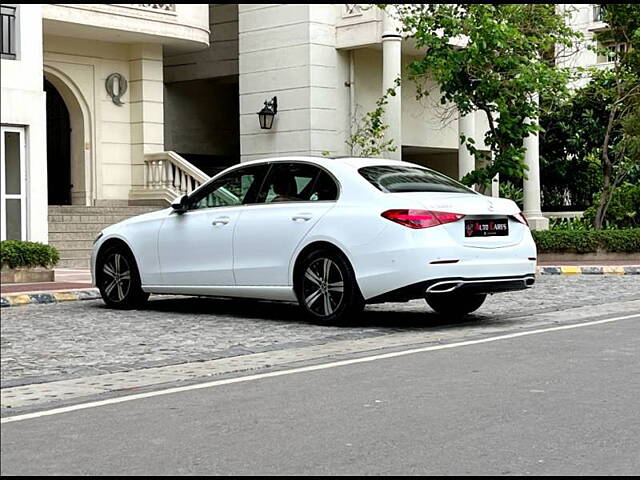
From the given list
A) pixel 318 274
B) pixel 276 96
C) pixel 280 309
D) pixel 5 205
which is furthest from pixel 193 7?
pixel 318 274

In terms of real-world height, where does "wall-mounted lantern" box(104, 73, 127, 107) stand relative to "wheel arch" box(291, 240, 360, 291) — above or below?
above

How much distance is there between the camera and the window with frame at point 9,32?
17734 millimetres

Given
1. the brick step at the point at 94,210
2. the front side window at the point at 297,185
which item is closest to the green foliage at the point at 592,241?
the brick step at the point at 94,210

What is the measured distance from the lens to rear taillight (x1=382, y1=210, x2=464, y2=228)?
10.1 meters

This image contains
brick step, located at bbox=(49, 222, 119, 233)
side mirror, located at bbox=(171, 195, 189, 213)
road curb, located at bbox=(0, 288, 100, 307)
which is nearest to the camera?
side mirror, located at bbox=(171, 195, 189, 213)

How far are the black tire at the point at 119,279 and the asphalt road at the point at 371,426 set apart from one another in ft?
14.2

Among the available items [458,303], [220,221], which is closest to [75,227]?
[220,221]

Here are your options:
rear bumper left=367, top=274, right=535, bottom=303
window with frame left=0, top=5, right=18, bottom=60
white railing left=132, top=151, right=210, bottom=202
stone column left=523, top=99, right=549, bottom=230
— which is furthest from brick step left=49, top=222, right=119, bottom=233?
rear bumper left=367, top=274, right=535, bottom=303

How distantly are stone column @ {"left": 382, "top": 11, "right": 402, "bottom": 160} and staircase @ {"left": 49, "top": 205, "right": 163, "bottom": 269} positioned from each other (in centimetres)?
586

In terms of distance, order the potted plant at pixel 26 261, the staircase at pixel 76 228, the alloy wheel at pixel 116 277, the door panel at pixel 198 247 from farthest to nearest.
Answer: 1. the staircase at pixel 76 228
2. the potted plant at pixel 26 261
3. the alloy wheel at pixel 116 277
4. the door panel at pixel 198 247

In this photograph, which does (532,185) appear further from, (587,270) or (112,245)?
(112,245)

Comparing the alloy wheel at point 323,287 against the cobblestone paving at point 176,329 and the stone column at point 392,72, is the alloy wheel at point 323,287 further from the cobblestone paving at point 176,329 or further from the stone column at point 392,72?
the stone column at point 392,72

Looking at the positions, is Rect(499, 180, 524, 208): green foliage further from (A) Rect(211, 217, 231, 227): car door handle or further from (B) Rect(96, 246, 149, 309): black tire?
(A) Rect(211, 217, 231, 227): car door handle

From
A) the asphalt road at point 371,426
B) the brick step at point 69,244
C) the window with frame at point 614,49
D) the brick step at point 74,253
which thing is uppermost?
the window with frame at point 614,49
